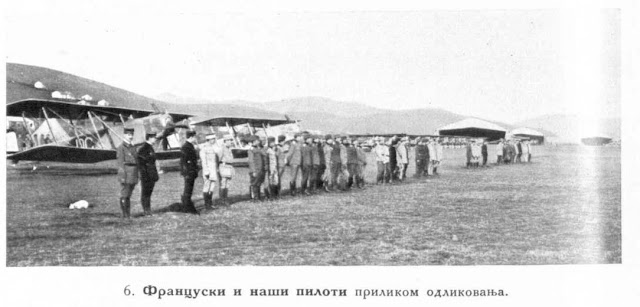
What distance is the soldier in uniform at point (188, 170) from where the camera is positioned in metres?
5.70

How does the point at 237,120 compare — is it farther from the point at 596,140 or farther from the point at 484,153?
Result: the point at 484,153

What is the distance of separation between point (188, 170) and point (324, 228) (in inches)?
58.0

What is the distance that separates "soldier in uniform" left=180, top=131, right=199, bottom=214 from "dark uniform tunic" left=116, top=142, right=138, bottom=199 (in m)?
0.46

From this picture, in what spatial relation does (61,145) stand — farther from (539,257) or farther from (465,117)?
(539,257)

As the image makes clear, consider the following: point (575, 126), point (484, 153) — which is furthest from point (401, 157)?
point (575, 126)

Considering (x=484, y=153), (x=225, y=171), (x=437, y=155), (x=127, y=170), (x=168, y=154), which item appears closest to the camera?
(x=127, y=170)

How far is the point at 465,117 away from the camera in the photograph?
21.0 ft

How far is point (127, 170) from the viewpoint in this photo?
548cm

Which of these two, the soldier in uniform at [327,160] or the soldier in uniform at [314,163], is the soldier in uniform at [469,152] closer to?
the soldier in uniform at [327,160]

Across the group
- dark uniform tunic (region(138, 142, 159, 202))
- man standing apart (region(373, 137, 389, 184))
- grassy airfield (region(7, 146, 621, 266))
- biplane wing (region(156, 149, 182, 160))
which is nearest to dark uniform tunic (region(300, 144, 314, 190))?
grassy airfield (region(7, 146, 621, 266))

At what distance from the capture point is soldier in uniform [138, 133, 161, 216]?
5535 mm

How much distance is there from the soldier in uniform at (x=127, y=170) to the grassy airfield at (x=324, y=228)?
154 mm

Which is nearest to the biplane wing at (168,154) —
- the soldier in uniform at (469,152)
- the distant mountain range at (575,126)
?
the distant mountain range at (575,126)
